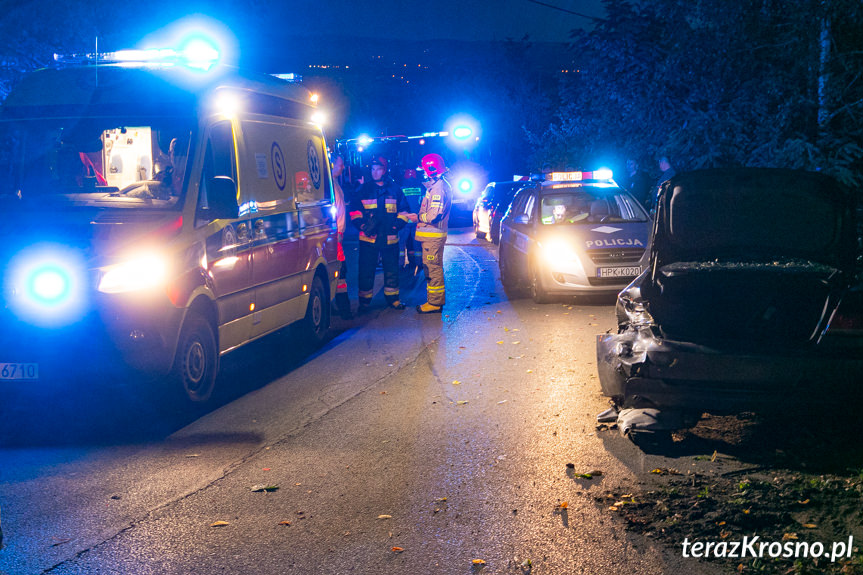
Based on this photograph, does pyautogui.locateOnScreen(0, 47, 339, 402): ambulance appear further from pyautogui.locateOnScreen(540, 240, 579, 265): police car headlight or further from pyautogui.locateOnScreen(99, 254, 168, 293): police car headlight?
pyautogui.locateOnScreen(540, 240, 579, 265): police car headlight

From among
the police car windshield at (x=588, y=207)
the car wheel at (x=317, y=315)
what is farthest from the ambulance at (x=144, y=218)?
the police car windshield at (x=588, y=207)

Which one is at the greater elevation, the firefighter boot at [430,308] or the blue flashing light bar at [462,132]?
the blue flashing light bar at [462,132]

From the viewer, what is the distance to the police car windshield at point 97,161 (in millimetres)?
7062

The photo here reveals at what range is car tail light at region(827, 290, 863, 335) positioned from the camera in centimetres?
532

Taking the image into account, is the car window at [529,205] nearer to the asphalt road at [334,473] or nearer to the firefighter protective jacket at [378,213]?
the firefighter protective jacket at [378,213]

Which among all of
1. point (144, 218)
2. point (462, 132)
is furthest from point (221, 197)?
point (462, 132)

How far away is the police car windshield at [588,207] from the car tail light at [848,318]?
7.47m

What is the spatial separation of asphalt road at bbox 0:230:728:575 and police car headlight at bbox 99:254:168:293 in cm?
83

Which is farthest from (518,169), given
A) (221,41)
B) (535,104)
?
(221,41)

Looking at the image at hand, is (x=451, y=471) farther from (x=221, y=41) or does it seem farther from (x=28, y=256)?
(x=221, y=41)

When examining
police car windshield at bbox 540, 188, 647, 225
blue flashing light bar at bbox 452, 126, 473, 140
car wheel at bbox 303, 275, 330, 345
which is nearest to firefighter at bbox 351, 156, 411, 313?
car wheel at bbox 303, 275, 330, 345

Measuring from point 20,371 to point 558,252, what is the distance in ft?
25.4

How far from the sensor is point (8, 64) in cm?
1906

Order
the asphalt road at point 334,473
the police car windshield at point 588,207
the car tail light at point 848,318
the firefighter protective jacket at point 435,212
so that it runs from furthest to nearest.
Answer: the police car windshield at point 588,207, the firefighter protective jacket at point 435,212, the car tail light at point 848,318, the asphalt road at point 334,473
